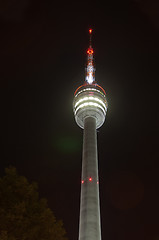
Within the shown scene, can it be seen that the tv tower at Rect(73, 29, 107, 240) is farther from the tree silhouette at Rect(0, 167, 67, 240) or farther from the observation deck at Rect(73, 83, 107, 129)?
the tree silhouette at Rect(0, 167, 67, 240)

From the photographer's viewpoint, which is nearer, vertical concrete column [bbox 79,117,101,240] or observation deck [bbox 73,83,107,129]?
vertical concrete column [bbox 79,117,101,240]

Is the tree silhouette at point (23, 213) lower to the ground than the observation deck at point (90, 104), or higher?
lower

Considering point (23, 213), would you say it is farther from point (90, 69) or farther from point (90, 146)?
point (90, 69)

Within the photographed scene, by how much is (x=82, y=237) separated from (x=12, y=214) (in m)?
28.4

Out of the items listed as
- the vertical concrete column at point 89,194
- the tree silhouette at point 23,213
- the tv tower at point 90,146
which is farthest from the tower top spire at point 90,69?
the tree silhouette at point 23,213

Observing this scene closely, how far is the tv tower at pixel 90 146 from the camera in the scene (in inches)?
2108

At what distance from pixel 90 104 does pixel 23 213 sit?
46909 mm

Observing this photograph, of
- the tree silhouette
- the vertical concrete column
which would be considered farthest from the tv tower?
the tree silhouette

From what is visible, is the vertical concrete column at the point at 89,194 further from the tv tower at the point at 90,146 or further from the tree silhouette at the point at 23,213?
the tree silhouette at the point at 23,213

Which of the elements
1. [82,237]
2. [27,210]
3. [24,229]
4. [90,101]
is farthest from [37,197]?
[90,101]

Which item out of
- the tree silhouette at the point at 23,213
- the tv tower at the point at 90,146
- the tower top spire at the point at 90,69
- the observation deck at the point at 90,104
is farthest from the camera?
the tower top spire at the point at 90,69

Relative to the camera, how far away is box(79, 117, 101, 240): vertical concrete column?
173 ft

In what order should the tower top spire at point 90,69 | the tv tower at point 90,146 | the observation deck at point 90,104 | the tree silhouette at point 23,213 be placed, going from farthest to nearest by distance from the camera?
the tower top spire at point 90,69, the observation deck at point 90,104, the tv tower at point 90,146, the tree silhouette at point 23,213

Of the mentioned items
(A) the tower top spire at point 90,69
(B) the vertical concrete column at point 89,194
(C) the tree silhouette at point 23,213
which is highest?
(A) the tower top spire at point 90,69
